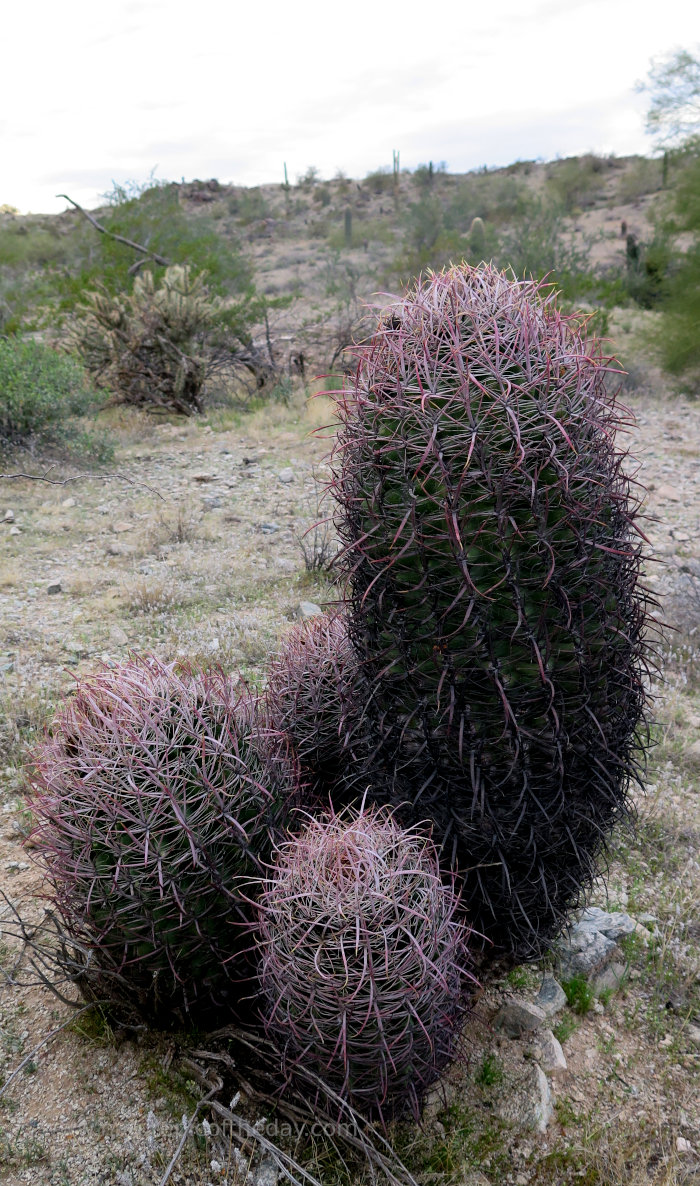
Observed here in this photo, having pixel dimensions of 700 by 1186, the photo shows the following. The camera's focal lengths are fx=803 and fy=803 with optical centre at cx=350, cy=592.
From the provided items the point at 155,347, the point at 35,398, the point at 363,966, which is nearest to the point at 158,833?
the point at 363,966

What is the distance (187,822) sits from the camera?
6.76ft

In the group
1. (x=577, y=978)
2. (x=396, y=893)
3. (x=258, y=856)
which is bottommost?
(x=577, y=978)

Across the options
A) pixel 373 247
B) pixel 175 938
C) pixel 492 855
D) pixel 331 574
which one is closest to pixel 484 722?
pixel 492 855

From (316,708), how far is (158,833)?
2.60 feet

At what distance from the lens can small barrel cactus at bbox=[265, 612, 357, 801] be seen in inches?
105

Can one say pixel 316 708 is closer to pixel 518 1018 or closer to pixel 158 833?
pixel 158 833

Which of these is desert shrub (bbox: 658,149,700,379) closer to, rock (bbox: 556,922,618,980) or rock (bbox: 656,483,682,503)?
rock (bbox: 656,483,682,503)

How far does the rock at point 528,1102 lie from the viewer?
225 cm

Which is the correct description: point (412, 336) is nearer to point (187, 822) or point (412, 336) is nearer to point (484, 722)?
point (484, 722)

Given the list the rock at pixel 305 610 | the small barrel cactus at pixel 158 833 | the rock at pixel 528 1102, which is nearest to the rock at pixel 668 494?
the rock at pixel 305 610

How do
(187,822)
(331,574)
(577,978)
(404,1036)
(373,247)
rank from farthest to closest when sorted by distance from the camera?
(373,247) < (331,574) < (577,978) < (187,822) < (404,1036)

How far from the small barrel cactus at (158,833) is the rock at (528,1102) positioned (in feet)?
2.69

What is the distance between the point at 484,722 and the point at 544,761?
21cm

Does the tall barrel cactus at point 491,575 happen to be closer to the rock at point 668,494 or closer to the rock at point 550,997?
the rock at point 550,997
